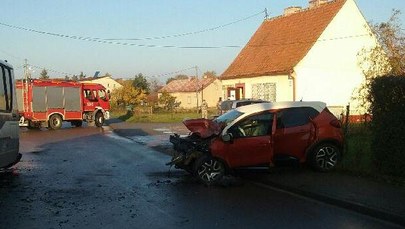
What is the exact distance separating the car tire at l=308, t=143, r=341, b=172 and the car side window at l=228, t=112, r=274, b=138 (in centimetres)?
120

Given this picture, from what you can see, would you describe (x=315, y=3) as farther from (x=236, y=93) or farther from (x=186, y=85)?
(x=186, y=85)

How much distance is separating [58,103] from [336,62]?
17.6 m

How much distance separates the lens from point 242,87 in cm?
3544

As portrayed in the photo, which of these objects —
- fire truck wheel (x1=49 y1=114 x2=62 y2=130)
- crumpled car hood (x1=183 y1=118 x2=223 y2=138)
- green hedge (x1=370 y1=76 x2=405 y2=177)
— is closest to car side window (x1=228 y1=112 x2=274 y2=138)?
crumpled car hood (x1=183 y1=118 x2=223 y2=138)

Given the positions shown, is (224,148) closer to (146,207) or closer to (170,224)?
(146,207)

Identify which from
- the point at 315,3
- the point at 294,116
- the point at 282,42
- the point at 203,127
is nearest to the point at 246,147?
the point at 203,127

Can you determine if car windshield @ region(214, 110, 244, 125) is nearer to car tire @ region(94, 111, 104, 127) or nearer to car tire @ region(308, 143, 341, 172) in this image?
car tire @ region(308, 143, 341, 172)

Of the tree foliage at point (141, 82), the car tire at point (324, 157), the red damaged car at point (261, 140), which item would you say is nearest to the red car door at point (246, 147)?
the red damaged car at point (261, 140)

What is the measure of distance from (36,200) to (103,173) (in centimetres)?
354

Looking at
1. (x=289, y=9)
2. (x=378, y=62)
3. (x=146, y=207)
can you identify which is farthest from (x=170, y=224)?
(x=289, y=9)

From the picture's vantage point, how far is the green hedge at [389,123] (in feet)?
33.0

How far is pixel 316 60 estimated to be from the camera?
101 ft

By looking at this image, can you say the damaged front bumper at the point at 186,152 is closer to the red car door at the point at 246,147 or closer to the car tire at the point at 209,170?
the car tire at the point at 209,170

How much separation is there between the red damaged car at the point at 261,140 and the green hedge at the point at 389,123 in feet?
3.80
